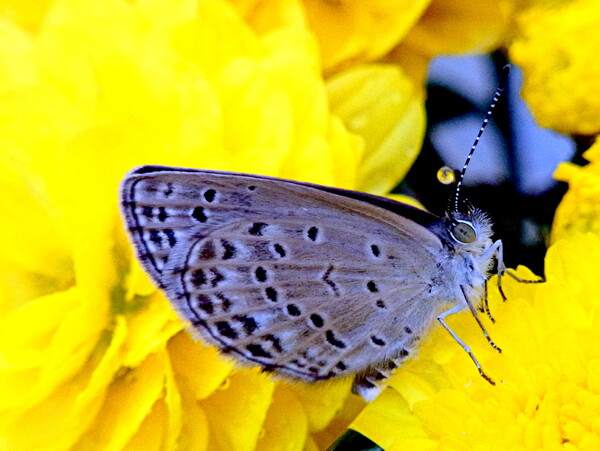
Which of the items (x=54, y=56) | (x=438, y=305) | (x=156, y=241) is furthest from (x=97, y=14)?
(x=438, y=305)

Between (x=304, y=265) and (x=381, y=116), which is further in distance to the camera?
(x=381, y=116)

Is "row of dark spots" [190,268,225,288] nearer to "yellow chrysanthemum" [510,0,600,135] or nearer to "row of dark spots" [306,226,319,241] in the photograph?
"row of dark spots" [306,226,319,241]

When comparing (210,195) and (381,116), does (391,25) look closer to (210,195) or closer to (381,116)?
(381,116)

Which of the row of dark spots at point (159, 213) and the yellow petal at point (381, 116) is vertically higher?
the row of dark spots at point (159, 213)

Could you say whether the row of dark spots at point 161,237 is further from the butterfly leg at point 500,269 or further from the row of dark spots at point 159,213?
the butterfly leg at point 500,269

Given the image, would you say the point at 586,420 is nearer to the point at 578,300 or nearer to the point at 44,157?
the point at 578,300

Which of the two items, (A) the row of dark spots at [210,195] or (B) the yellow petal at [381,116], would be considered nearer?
(A) the row of dark spots at [210,195]

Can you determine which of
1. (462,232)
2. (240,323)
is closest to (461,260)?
(462,232)

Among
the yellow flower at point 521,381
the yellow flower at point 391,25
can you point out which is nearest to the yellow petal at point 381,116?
the yellow flower at point 391,25
